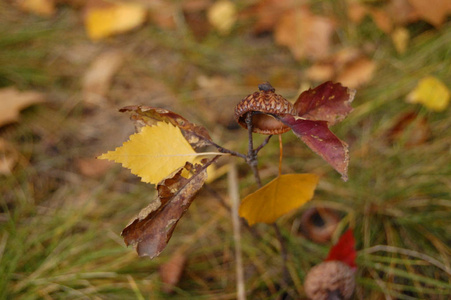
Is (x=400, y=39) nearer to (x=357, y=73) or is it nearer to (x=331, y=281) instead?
(x=357, y=73)

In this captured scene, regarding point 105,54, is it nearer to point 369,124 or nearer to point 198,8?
point 198,8

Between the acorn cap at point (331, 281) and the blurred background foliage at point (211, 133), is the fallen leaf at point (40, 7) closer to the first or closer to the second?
the blurred background foliage at point (211, 133)

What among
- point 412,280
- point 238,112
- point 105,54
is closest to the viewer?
point 238,112

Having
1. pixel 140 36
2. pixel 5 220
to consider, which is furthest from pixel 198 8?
pixel 5 220

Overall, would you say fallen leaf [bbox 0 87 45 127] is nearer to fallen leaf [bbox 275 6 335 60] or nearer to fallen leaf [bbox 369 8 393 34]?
fallen leaf [bbox 275 6 335 60]

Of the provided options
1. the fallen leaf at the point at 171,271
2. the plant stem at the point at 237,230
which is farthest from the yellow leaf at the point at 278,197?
the fallen leaf at the point at 171,271
